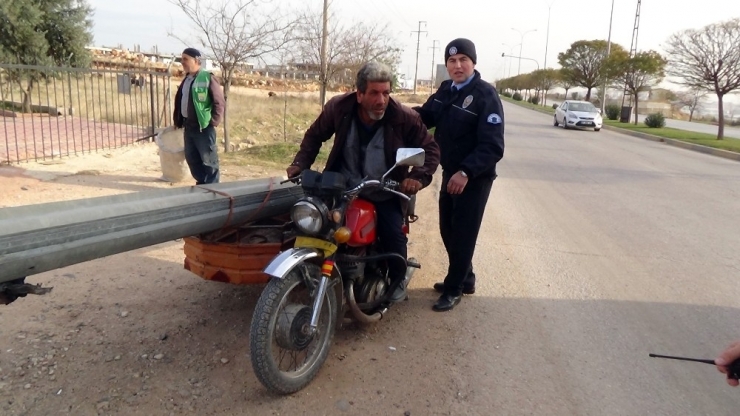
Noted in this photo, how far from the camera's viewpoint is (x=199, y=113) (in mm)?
6828

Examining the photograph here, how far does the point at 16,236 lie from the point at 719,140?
2474 cm

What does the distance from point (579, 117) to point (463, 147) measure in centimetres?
2416

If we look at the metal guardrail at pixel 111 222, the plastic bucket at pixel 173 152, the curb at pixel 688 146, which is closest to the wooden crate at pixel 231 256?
the metal guardrail at pixel 111 222

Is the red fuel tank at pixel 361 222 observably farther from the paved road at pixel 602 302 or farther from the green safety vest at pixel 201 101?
the green safety vest at pixel 201 101

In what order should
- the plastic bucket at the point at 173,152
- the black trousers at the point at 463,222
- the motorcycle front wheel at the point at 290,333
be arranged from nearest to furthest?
the motorcycle front wheel at the point at 290,333, the black trousers at the point at 463,222, the plastic bucket at the point at 173,152

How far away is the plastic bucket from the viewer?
833 centimetres

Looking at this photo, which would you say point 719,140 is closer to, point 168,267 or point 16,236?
point 168,267

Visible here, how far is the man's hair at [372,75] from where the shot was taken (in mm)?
3477

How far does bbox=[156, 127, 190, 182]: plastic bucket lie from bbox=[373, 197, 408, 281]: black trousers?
17.4ft

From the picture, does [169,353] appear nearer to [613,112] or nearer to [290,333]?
[290,333]

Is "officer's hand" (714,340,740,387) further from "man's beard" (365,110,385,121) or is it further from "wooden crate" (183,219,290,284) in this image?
"wooden crate" (183,219,290,284)

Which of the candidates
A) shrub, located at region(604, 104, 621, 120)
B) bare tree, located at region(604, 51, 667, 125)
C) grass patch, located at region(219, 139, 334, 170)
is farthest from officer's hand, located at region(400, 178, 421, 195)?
shrub, located at region(604, 104, 621, 120)

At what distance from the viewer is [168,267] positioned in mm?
4934

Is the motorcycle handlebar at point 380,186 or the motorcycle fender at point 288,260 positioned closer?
the motorcycle fender at point 288,260
